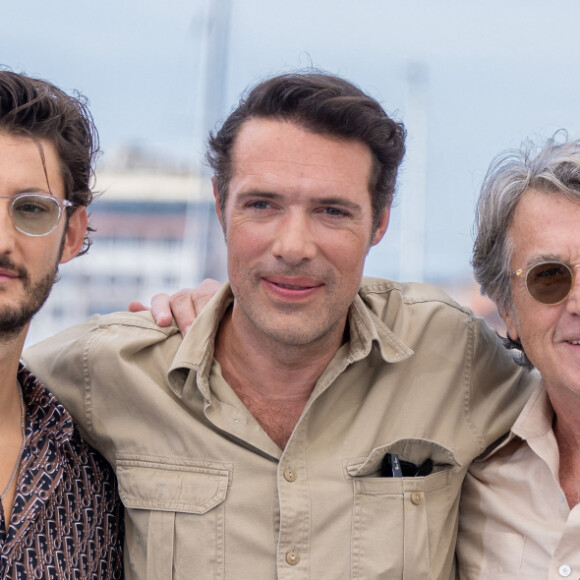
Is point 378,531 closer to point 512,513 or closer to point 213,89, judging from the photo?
point 512,513

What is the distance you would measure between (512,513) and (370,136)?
3.10 ft

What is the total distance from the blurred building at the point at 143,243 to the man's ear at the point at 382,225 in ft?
14.7

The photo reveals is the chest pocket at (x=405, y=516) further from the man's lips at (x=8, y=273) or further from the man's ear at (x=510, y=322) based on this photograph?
the man's lips at (x=8, y=273)

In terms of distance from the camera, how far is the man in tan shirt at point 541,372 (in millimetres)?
1908

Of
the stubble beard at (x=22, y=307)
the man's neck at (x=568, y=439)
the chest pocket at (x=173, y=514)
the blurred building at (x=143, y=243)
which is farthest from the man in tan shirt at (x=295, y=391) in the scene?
the blurred building at (x=143, y=243)

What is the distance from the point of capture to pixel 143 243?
8.45 meters

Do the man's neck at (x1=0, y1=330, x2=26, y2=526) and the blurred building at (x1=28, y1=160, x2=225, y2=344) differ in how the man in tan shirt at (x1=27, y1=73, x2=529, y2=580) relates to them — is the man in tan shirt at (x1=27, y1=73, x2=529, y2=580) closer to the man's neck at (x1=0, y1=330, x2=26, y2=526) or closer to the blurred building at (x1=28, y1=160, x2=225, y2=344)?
the man's neck at (x1=0, y1=330, x2=26, y2=526)

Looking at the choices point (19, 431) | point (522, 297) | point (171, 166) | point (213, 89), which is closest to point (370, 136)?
point (522, 297)

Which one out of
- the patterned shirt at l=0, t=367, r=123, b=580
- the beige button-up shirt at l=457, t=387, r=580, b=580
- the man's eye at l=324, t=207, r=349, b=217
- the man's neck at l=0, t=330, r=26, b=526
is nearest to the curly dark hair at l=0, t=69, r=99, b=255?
the man's neck at l=0, t=330, r=26, b=526

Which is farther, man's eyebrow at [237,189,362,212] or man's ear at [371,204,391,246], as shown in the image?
man's ear at [371,204,391,246]

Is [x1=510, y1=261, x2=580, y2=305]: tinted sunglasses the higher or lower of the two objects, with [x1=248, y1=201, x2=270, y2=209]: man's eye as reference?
lower

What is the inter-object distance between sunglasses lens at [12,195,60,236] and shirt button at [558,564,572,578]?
1.31 m

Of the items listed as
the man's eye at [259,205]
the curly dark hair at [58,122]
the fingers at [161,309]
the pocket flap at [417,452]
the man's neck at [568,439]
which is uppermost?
the curly dark hair at [58,122]

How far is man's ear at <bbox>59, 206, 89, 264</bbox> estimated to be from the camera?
210 cm
